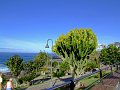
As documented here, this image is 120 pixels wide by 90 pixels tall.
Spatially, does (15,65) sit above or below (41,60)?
below

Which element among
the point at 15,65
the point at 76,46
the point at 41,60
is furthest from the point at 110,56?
the point at 76,46

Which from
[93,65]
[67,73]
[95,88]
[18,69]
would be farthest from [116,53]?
[95,88]

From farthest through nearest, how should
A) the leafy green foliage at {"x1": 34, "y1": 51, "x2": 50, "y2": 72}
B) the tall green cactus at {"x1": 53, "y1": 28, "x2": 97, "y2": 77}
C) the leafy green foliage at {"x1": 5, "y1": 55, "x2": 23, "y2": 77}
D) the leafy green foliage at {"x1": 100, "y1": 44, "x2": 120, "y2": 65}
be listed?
1. the leafy green foliage at {"x1": 34, "y1": 51, "x2": 50, "y2": 72}
2. the leafy green foliage at {"x1": 5, "y1": 55, "x2": 23, "y2": 77}
3. the leafy green foliage at {"x1": 100, "y1": 44, "x2": 120, "y2": 65}
4. the tall green cactus at {"x1": 53, "y1": 28, "x2": 97, "y2": 77}

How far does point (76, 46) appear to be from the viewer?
1656 inches

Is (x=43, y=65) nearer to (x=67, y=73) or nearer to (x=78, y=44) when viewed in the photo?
(x=67, y=73)

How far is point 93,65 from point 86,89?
198 feet

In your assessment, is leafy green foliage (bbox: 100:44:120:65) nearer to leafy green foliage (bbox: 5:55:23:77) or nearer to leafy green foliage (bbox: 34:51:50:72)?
leafy green foliage (bbox: 34:51:50:72)

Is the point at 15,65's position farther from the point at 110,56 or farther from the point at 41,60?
the point at 110,56

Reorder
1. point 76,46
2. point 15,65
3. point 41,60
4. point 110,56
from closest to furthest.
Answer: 1. point 76,46
2. point 15,65
3. point 110,56
4. point 41,60

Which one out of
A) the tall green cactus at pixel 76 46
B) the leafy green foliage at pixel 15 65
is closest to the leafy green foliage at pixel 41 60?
the leafy green foliage at pixel 15 65

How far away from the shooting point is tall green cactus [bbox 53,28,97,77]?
4156 cm

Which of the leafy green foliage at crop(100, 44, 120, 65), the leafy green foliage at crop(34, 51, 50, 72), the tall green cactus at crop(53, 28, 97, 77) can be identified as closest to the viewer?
the tall green cactus at crop(53, 28, 97, 77)

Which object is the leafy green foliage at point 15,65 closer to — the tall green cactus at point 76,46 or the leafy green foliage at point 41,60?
the leafy green foliage at point 41,60

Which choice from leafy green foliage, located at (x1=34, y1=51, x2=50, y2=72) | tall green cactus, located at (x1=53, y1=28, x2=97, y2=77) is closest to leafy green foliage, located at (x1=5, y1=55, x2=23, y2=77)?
leafy green foliage, located at (x1=34, y1=51, x2=50, y2=72)
